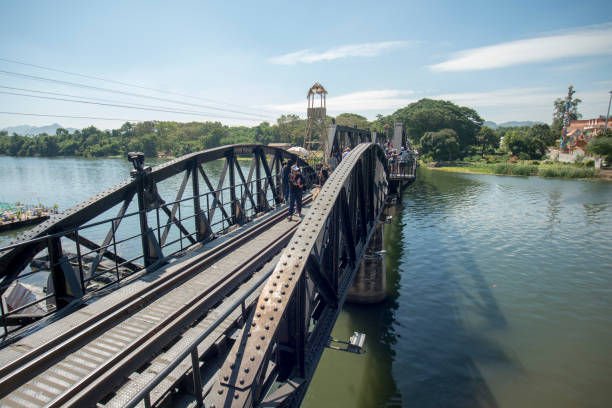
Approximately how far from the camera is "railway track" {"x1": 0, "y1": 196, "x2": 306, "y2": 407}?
4.46 meters

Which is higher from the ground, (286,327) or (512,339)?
(286,327)

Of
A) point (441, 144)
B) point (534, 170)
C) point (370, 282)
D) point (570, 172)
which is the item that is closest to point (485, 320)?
point (370, 282)

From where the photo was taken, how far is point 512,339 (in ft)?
49.2

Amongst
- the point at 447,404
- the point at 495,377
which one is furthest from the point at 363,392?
the point at 495,377

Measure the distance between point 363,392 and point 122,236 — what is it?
25.3 m

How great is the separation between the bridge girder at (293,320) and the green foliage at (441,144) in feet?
266

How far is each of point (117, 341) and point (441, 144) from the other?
85.3 metres

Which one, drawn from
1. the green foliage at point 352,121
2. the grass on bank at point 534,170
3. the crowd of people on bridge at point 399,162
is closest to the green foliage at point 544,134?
the grass on bank at point 534,170

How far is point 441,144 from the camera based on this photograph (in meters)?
81.2

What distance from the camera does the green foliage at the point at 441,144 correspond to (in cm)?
8088

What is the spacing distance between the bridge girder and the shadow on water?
7.60 metres

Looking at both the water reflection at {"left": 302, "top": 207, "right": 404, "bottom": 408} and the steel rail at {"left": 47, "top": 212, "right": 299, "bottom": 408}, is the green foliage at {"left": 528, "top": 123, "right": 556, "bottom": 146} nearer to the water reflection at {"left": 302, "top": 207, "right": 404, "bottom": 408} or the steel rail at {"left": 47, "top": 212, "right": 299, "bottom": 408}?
the water reflection at {"left": 302, "top": 207, "right": 404, "bottom": 408}

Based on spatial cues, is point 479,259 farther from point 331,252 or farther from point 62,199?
point 62,199

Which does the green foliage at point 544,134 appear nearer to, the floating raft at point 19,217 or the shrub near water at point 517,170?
the shrub near water at point 517,170
